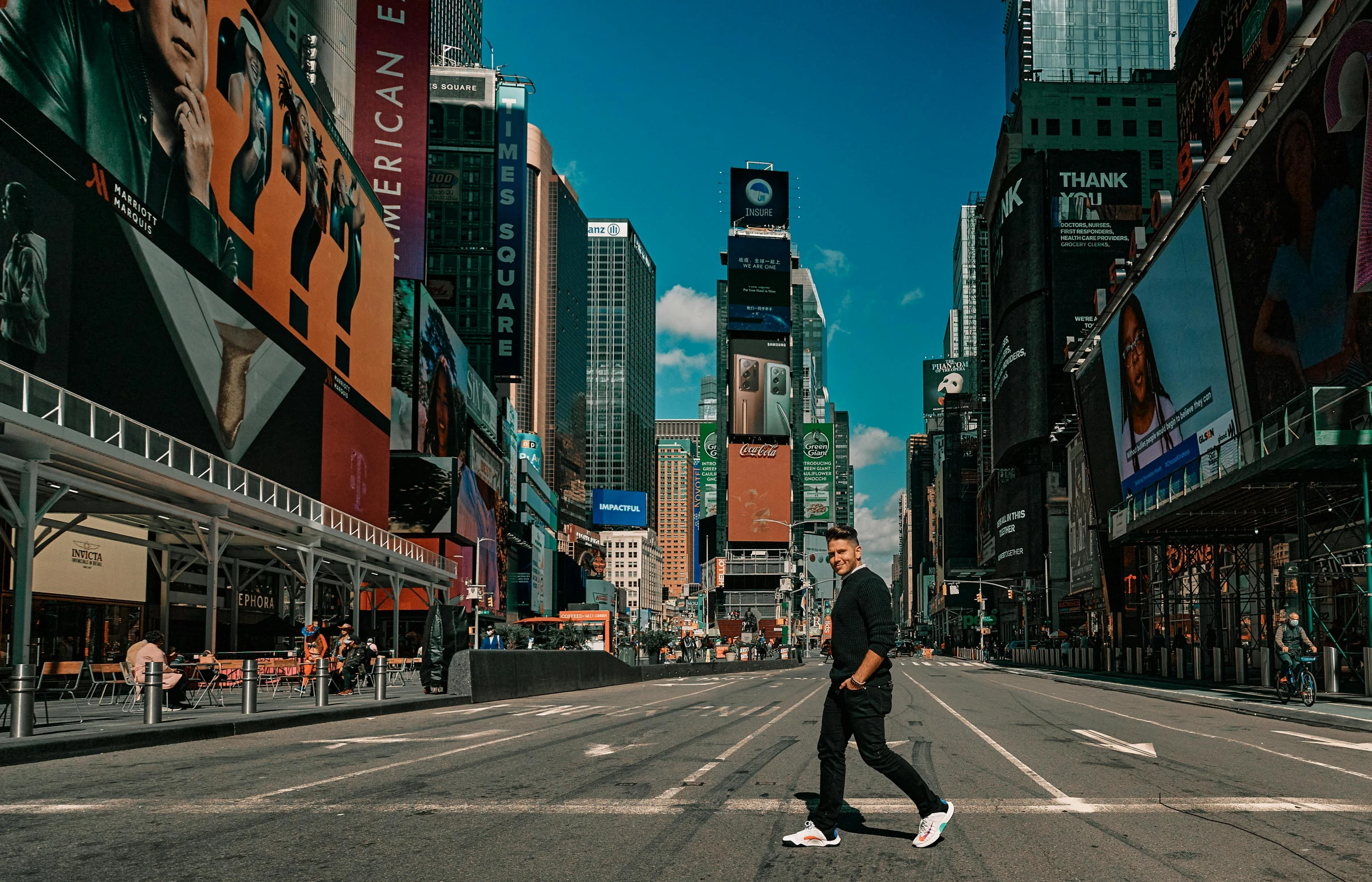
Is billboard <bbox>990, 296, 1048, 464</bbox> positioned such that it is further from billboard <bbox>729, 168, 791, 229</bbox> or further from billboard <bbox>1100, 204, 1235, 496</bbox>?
billboard <bbox>729, 168, 791, 229</bbox>

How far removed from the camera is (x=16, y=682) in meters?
13.6

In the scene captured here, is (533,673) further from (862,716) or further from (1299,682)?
(862,716)

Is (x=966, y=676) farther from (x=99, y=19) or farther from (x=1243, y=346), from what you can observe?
(x=99, y=19)

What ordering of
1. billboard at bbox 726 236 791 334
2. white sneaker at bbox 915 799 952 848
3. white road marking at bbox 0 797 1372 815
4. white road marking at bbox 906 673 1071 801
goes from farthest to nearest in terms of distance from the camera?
billboard at bbox 726 236 791 334 → white road marking at bbox 906 673 1071 801 → white road marking at bbox 0 797 1372 815 → white sneaker at bbox 915 799 952 848

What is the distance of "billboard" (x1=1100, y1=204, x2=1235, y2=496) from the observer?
115 feet

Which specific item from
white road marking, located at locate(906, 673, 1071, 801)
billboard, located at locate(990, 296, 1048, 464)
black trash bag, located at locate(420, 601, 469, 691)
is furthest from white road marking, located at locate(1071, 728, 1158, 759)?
billboard, located at locate(990, 296, 1048, 464)

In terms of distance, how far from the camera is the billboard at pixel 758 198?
190 meters

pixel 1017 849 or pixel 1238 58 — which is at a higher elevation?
pixel 1238 58

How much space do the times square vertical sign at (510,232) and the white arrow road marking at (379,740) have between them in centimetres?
9139

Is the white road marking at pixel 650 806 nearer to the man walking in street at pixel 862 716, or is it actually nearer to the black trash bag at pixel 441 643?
the man walking in street at pixel 862 716

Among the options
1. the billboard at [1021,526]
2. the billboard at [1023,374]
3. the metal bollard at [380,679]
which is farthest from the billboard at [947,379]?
the metal bollard at [380,679]

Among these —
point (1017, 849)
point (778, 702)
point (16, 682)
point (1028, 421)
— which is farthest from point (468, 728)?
point (1028, 421)

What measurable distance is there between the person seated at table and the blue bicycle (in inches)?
813

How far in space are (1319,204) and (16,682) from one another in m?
29.1
